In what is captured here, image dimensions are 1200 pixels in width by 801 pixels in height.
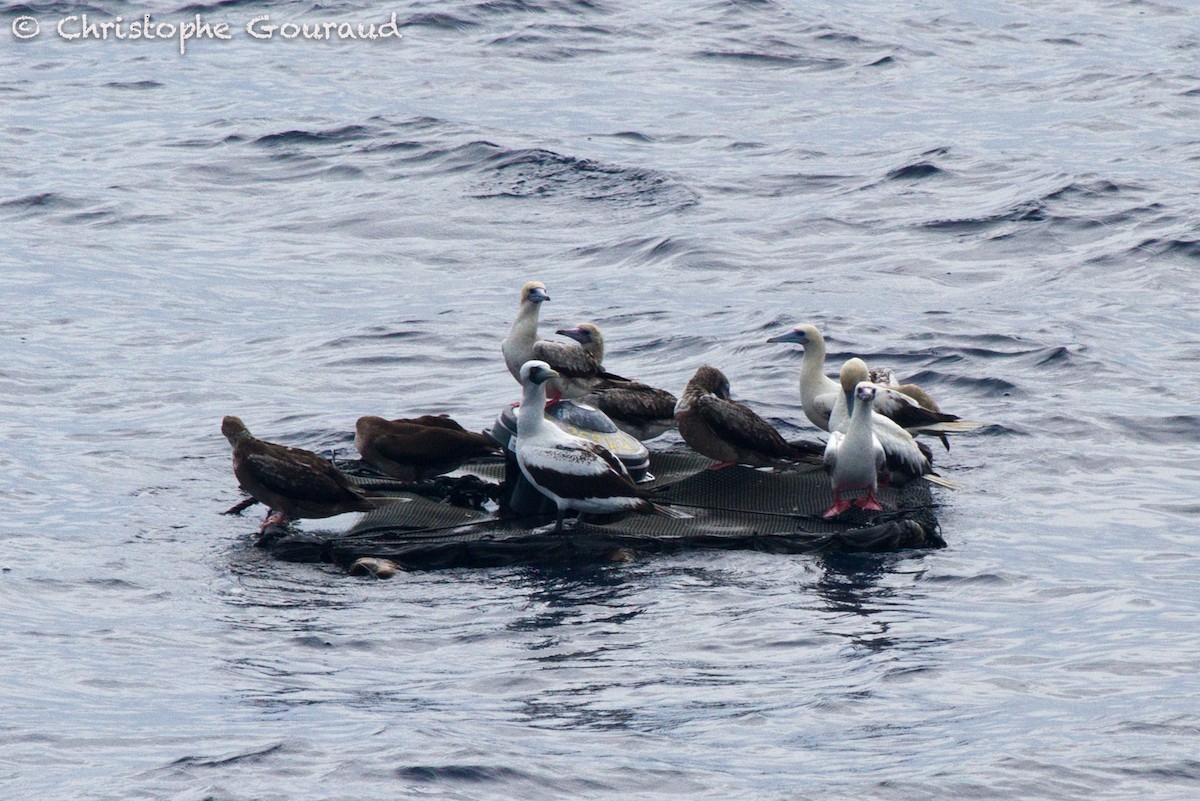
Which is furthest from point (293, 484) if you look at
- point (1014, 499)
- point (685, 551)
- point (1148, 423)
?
point (1148, 423)

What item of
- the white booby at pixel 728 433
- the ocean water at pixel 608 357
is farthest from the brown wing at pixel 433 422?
the white booby at pixel 728 433

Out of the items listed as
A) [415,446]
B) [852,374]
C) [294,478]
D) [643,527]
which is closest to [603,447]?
[643,527]

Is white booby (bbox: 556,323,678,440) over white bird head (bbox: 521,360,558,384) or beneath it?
beneath

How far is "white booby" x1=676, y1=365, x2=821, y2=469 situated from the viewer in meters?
14.0

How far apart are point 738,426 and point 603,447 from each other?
1.21 m

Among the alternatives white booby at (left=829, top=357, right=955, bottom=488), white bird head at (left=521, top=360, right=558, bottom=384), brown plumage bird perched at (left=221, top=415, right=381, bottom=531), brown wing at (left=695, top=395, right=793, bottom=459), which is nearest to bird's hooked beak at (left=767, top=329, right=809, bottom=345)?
white booby at (left=829, top=357, right=955, bottom=488)

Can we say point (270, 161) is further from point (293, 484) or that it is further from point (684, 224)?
point (293, 484)

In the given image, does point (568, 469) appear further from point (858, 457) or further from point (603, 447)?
point (858, 457)

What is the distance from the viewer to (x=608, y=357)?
814 inches

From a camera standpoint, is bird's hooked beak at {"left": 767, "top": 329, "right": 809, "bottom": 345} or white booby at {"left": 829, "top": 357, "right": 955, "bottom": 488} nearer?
white booby at {"left": 829, "top": 357, "right": 955, "bottom": 488}

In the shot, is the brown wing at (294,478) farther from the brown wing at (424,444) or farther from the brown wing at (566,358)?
the brown wing at (566,358)

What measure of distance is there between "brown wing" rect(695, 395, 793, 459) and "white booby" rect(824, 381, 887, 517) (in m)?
0.59

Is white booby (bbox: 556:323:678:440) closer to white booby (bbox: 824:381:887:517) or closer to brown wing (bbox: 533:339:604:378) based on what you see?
brown wing (bbox: 533:339:604:378)

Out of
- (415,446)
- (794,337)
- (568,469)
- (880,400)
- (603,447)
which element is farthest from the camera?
(794,337)
